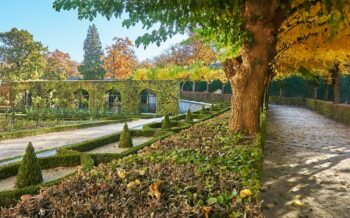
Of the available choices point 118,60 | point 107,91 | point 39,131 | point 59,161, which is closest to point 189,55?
point 118,60

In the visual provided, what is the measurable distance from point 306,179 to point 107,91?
28134mm

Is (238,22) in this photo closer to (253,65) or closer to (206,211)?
(253,65)

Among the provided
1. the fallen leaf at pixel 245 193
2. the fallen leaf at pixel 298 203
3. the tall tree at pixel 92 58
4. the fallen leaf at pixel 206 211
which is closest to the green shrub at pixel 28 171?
the fallen leaf at pixel 298 203

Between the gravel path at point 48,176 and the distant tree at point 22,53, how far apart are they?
43.5 metres

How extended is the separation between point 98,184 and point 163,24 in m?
5.18

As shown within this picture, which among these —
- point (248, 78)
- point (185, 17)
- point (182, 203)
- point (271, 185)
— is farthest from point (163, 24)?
point (182, 203)

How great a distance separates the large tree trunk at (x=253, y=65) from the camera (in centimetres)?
809

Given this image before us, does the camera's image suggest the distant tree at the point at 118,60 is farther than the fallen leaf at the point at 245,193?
Yes

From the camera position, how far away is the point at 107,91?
34688mm

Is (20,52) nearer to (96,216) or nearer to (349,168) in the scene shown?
(349,168)

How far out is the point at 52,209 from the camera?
102 inches

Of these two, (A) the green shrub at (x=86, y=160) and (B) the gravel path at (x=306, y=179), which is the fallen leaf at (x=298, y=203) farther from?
(A) the green shrub at (x=86, y=160)

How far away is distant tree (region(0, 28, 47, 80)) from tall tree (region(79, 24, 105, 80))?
75.9 feet

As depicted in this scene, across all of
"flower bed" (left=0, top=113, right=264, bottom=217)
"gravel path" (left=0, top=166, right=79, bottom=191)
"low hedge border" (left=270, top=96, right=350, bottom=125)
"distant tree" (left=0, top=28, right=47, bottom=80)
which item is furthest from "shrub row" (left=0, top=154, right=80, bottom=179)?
"distant tree" (left=0, top=28, right=47, bottom=80)
